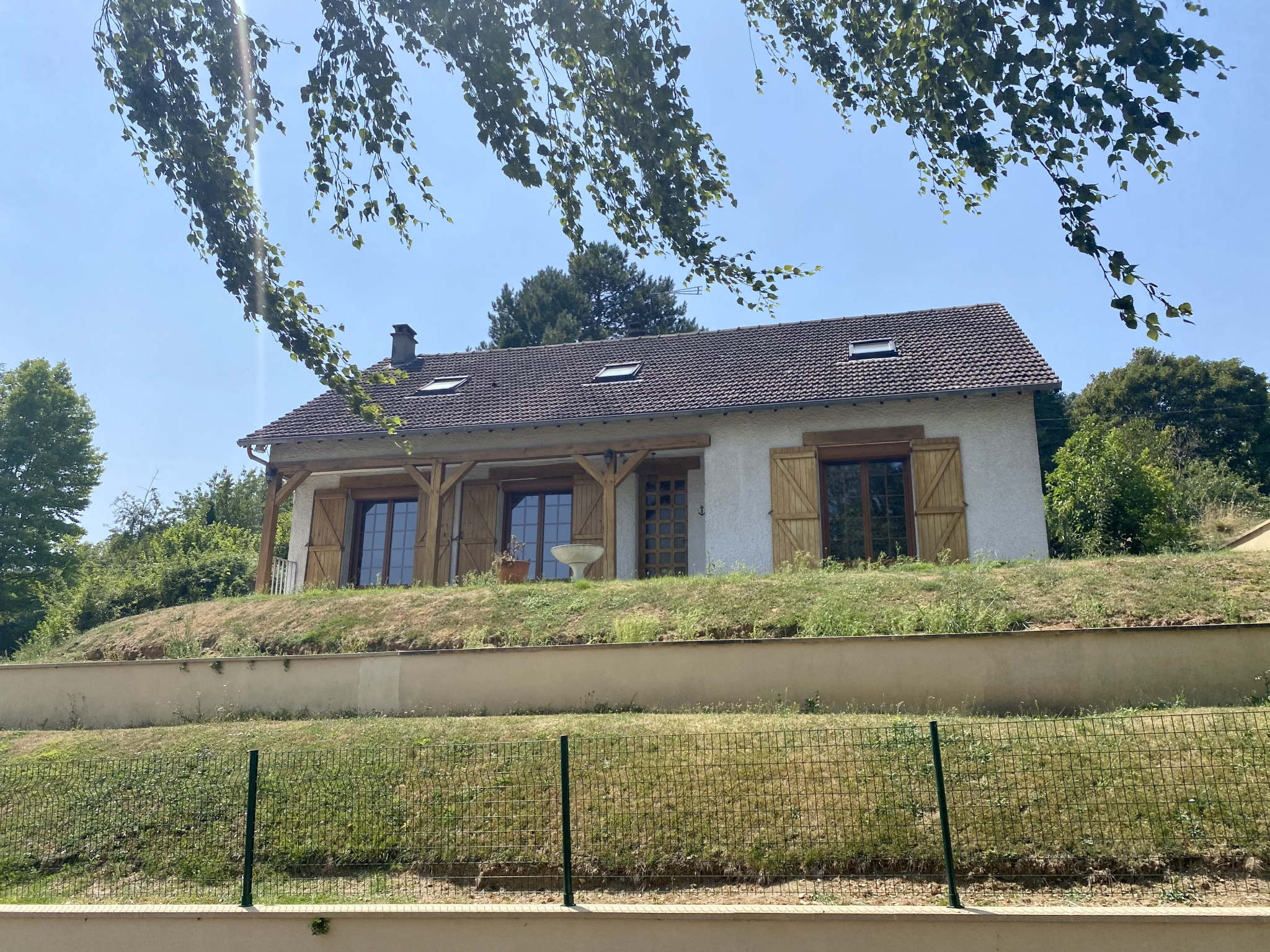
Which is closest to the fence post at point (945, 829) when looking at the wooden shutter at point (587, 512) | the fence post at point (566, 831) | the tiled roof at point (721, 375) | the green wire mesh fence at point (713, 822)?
the green wire mesh fence at point (713, 822)

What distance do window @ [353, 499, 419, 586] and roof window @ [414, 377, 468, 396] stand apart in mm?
2280

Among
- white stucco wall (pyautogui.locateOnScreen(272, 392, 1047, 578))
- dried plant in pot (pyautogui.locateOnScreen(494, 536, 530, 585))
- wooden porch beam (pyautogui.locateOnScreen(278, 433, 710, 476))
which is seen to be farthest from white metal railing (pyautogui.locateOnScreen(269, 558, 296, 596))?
dried plant in pot (pyautogui.locateOnScreen(494, 536, 530, 585))

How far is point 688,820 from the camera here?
20.4 feet

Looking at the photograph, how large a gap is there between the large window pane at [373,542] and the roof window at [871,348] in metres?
8.40

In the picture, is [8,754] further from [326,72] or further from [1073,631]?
[1073,631]

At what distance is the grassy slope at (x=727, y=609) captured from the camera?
922 cm

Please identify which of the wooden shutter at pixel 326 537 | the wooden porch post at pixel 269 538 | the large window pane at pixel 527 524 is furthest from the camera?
the wooden shutter at pixel 326 537

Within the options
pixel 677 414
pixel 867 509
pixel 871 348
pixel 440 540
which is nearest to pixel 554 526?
pixel 440 540

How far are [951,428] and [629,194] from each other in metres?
9.67

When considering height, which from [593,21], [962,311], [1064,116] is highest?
[962,311]

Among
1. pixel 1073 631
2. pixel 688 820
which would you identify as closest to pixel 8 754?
pixel 688 820

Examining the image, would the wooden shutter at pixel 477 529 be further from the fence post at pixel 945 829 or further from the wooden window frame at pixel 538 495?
the fence post at pixel 945 829

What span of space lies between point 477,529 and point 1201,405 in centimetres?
2355

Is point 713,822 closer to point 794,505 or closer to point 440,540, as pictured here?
point 794,505
